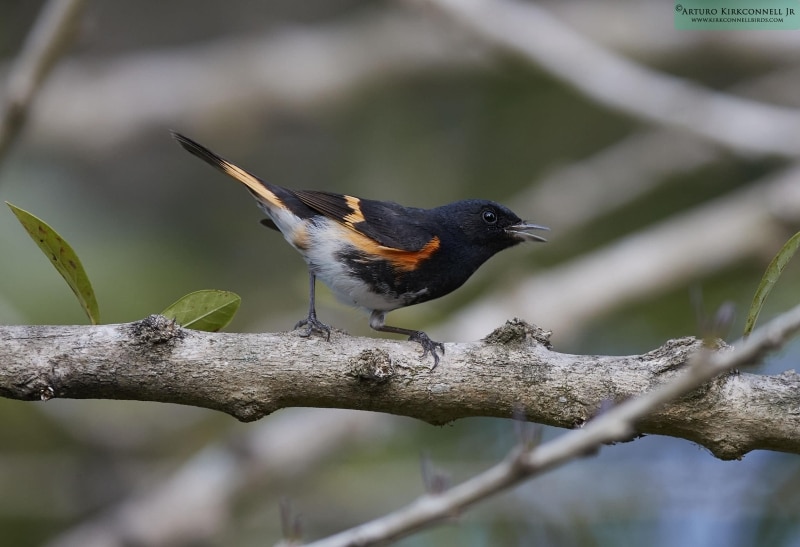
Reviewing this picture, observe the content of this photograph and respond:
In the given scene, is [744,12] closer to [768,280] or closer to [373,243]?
[373,243]

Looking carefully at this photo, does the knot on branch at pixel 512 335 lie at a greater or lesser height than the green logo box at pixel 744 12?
lesser

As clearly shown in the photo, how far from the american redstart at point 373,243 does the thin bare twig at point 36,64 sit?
103cm

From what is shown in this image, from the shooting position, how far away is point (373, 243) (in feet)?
13.4

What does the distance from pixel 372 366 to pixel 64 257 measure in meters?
1.02

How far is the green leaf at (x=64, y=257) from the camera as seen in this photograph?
264cm

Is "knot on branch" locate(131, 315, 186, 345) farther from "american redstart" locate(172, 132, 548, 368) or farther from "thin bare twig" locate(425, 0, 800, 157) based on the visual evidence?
"thin bare twig" locate(425, 0, 800, 157)

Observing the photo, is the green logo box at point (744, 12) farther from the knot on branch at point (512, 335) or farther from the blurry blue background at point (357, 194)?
the knot on branch at point (512, 335)

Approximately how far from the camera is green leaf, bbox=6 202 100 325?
2.64 metres

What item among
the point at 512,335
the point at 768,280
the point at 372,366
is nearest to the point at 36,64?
the point at 372,366

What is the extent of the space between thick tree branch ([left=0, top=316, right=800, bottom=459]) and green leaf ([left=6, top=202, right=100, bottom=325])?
28 centimetres

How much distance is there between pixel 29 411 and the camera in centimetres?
640

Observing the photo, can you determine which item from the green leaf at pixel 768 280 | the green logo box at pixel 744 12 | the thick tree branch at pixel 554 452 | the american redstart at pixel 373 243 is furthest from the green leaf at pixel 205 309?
the green logo box at pixel 744 12

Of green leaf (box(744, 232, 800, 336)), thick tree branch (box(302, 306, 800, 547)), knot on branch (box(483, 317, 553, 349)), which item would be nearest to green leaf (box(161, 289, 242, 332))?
knot on branch (box(483, 317, 553, 349))

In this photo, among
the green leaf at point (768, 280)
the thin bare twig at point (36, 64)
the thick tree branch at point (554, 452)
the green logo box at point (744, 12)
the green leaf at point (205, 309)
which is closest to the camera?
the thick tree branch at point (554, 452)
